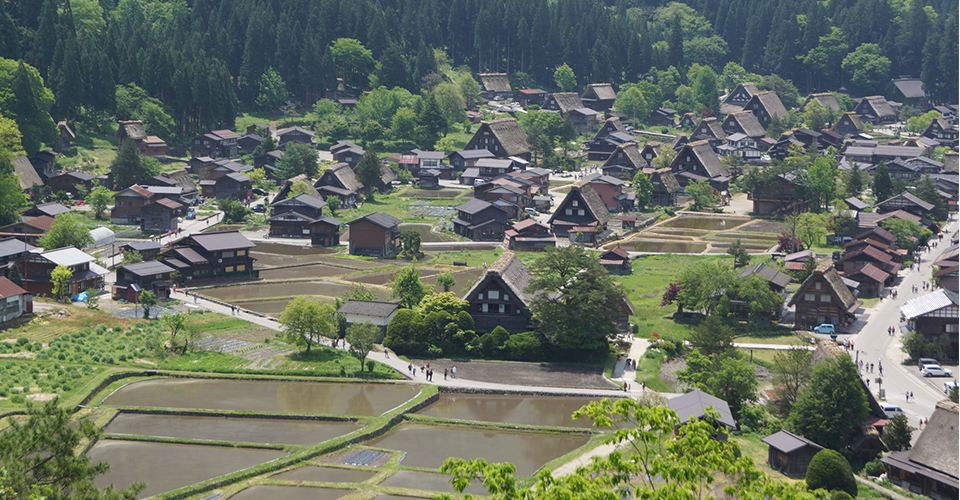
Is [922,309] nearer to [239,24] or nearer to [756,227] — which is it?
[756,227]

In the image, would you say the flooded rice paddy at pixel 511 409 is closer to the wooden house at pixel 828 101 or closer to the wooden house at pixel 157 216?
the wooden house at pixel 157 216

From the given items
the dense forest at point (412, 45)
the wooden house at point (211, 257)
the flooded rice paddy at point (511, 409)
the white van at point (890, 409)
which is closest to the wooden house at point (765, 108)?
the dense forest at point (412, 45)

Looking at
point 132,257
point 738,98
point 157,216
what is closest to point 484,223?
point 157,216

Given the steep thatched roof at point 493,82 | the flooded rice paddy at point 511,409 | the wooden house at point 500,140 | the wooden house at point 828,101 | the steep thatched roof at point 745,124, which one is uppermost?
the steep thatched roof at point 493,82

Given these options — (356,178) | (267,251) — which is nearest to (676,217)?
(356,178)

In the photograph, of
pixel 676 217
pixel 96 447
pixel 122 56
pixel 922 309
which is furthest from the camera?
pixel 122 56

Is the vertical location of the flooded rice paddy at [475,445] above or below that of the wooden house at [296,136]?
below

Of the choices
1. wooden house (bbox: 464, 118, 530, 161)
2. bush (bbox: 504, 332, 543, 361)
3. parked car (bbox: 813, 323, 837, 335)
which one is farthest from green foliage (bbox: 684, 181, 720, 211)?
bush (bbox: 504, 332, 543, 361)
